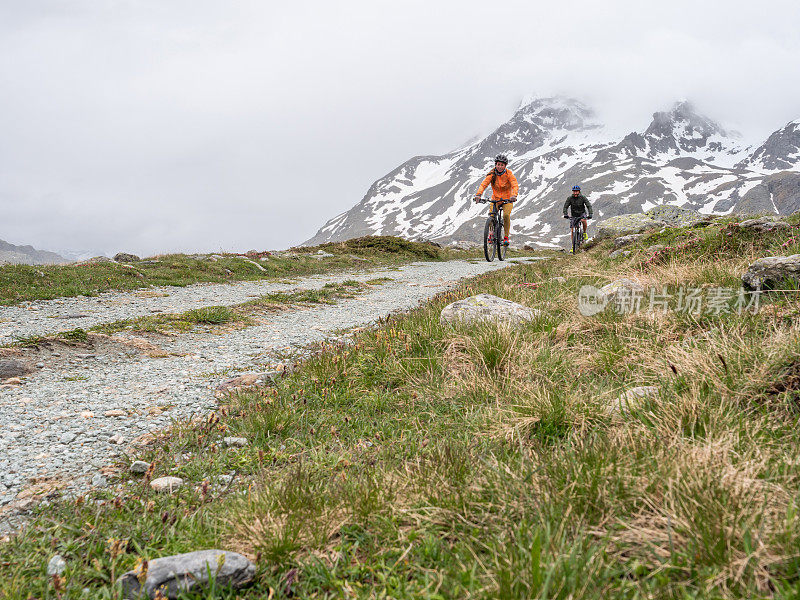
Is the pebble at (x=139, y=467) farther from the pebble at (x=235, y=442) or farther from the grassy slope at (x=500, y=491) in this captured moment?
the pebble at (x=235, y=442)

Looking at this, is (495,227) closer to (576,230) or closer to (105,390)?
(576,230)

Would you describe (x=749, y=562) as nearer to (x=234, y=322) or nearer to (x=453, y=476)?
(x=453, y=476)

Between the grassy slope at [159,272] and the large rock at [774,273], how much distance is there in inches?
598

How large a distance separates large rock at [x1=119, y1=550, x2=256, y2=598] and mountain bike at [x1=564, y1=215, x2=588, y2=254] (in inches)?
935

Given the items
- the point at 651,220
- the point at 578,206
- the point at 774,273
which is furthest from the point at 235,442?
the point at 651,220

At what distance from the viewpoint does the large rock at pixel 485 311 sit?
6.07 m

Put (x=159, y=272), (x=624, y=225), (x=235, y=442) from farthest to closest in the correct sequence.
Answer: (x=624, y=225) → (x=159, y=272) → (x=235, y=442)

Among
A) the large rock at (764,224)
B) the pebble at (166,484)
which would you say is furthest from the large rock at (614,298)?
the pebble at (166,484)

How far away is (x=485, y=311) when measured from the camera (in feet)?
21.0

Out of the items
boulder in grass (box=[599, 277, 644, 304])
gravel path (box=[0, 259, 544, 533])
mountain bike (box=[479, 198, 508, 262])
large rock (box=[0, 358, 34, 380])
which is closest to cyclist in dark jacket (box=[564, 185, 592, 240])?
mountain bike (box=[479, 198, 508, 262])

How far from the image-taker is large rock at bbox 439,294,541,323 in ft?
19.9

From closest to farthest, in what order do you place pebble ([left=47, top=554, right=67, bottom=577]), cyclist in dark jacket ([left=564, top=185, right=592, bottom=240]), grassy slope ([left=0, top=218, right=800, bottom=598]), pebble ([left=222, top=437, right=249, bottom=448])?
grassy slope ([left=0, top=218, right=800, bottom=598]) < pebble ([left=47, top=554, right=67, bottom=577]) < pebble ([left=222, top=437, right=249, bottom=448]) < cyclist in dark jacket ([left=564, top=185, right=592, bottom=240])

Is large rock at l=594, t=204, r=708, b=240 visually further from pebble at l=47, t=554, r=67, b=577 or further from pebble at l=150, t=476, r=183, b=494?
pebble at l=47, t=554, r=67, b=577

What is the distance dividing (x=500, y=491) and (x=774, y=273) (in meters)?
4.70
